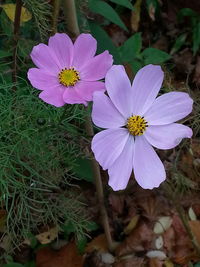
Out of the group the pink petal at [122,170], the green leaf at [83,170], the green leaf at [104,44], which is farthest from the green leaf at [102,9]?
the pink petal at [122,170]

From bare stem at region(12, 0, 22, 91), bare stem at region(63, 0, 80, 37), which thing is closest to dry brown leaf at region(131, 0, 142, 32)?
bare stem at region(12, 0, 22, 91)

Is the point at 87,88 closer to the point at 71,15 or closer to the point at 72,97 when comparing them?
the point at 72,97

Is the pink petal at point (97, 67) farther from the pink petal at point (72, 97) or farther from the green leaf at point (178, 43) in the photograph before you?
the green leaf at point (178, 43)

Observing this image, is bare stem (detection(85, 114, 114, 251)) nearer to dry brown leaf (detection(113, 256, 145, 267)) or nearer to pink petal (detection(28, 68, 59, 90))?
dry brown leaf (detection(113, 256, 145, 267))

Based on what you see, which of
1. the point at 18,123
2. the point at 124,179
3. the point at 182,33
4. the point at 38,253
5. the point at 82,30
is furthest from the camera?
the point at 182,33

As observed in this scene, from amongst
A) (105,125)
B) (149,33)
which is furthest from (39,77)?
(149,33)

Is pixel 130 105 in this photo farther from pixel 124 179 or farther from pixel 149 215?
pixel 149 215

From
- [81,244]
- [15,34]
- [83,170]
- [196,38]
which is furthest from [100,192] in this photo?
[196,38]
